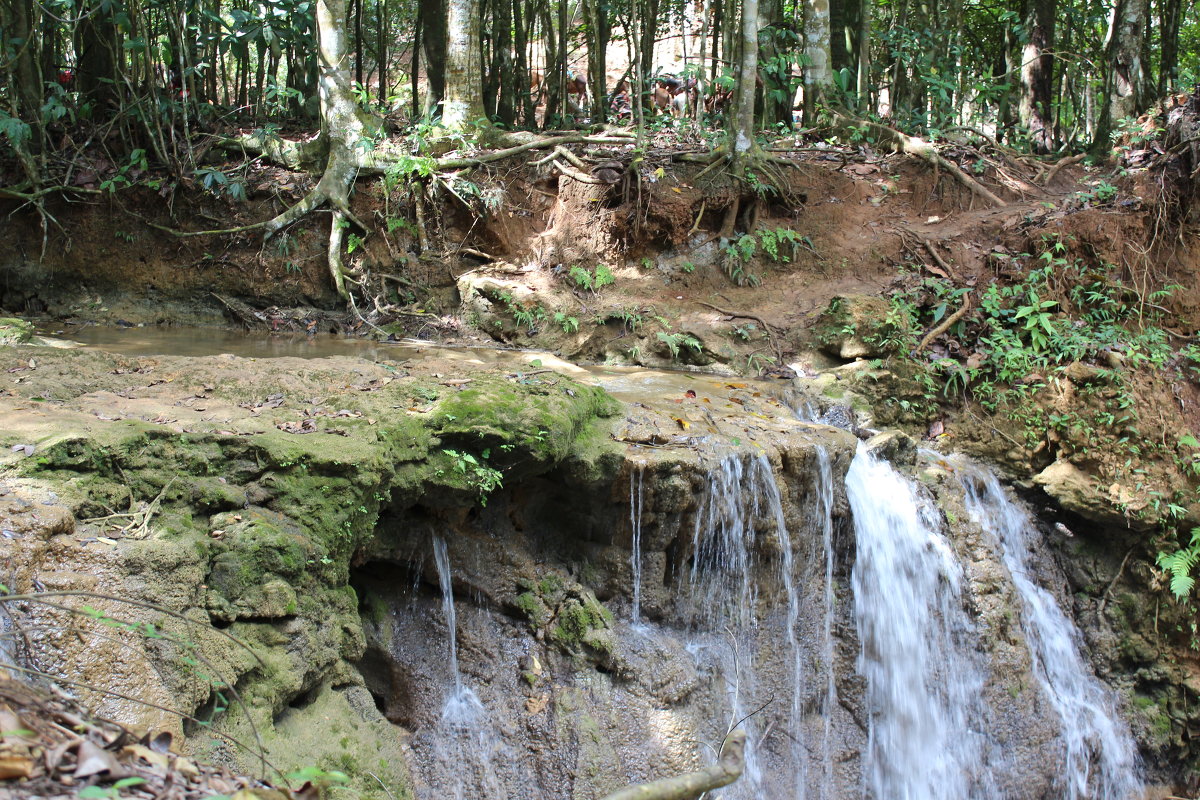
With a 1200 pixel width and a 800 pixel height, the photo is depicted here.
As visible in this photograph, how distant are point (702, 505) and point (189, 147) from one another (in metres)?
7.87

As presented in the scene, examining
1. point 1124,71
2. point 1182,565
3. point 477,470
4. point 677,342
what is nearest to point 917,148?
A: point 1124,71

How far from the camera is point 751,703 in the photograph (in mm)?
6402

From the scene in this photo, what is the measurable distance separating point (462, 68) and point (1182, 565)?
906 cm

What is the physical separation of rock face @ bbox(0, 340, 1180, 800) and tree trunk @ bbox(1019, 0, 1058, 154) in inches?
329

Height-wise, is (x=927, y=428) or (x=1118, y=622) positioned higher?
(x=927, y=428)

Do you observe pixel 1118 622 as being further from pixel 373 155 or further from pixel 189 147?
pixel 189 147

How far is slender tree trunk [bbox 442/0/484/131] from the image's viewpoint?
10.7 metres

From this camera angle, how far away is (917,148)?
36.6 ft

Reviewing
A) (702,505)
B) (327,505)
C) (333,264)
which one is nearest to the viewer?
(327,505)

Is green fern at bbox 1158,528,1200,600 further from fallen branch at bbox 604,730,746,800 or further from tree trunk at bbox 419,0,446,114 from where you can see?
tree trunk at bbox 419,0,446,114

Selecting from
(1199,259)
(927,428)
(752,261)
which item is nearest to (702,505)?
(927,428)

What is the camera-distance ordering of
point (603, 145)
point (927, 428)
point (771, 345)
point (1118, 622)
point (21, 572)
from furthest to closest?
point (603, 145) → point (771, 345) → point (927, 428) → point (1118, 622) → point (21, 572)

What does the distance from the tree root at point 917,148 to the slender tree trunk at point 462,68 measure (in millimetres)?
4814

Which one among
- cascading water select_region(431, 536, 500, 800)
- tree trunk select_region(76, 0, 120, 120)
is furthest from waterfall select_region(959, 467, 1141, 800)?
tree trunk select_region(76, 0, 120, 120)
